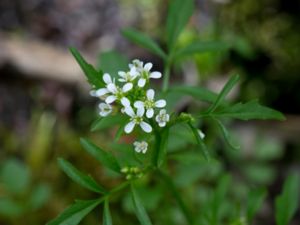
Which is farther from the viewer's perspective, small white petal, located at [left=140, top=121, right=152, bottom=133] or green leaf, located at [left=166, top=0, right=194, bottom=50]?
green leaf, located at [left=166, top=0, right=194, bottom=50]

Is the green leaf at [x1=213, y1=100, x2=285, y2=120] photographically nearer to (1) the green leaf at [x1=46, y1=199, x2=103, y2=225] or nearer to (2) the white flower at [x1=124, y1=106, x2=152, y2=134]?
(2) the white flower at [x1=124, y1=106, x2=152, y2=134]

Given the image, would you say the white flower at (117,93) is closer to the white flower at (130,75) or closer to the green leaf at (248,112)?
the white flower at (130,75)

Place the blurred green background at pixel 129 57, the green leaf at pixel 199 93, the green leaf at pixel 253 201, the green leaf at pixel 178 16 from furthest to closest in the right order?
the blurred green background at pixel 129 57 → the green leaf at pixel 178 16 → the green leaf at pixel 253 201 → the green leaf at pixel 199 93

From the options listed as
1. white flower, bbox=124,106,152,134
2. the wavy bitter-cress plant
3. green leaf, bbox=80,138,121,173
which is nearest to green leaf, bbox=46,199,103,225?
the wavy bitter-cress plant

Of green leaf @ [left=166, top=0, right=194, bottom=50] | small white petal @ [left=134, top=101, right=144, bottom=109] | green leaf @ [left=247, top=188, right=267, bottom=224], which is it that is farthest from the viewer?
green leaf @ [left=166, top=0, right=194, bottom=50]

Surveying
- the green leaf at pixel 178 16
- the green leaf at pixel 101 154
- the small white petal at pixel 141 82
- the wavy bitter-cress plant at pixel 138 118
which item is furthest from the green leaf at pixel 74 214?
the green leaf at pixel 178 16

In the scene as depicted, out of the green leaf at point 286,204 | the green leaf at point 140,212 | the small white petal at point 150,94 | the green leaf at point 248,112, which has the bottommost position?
the green leaf at point 286,204

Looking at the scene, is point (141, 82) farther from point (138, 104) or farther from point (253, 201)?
point (253, 201)
